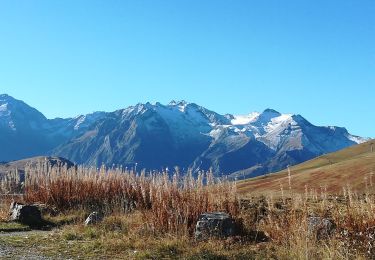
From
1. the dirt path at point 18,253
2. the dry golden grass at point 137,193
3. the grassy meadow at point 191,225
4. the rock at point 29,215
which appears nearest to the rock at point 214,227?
the grassy meadow at point 191,225

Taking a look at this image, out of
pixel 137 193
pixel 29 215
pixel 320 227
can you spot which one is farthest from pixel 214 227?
pixel 29 215

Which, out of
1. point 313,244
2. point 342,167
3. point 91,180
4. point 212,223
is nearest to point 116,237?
point 212,223

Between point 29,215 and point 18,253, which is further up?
point 29,215

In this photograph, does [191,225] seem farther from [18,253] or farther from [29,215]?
[29,215]

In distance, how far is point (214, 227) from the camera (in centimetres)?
1468

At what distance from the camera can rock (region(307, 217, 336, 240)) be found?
13316mm

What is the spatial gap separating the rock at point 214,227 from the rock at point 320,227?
2.24 meters

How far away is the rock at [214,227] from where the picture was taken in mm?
14719

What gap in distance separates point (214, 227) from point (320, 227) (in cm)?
283

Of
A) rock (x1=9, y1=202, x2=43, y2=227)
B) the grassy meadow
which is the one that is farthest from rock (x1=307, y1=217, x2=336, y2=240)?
rock (x1=9, y1=202, x2=43, y2=227)

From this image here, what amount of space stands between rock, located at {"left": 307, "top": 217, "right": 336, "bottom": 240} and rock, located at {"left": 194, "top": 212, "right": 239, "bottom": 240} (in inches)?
88.4

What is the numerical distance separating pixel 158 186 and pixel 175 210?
1.92 m

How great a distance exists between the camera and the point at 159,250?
13.8 meters

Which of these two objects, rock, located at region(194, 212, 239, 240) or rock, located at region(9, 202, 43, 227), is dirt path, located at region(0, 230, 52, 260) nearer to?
rock, located at region(194, 212, 239, 240)
